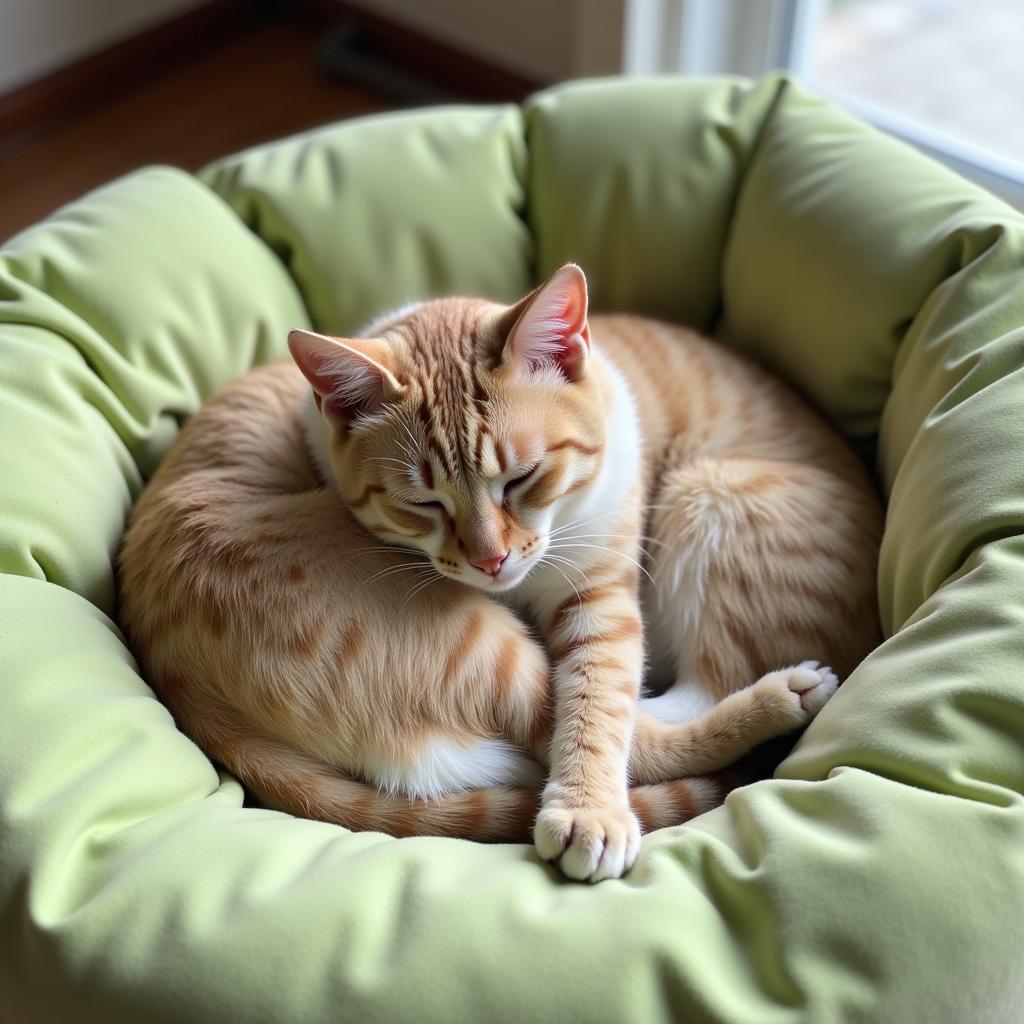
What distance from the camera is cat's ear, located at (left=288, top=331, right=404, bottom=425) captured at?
1172mm

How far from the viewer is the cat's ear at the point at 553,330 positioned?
119 cm

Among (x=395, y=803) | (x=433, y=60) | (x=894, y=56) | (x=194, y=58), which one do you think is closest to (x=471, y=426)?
(x=395, y=803)

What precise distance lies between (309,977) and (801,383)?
1128 millimetres

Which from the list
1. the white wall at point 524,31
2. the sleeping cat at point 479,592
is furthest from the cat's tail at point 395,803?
the white wall at point 524,31

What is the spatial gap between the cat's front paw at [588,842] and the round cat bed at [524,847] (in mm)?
21

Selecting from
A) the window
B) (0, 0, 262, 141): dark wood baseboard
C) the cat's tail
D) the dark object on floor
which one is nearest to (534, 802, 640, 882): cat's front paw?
the cat's tail

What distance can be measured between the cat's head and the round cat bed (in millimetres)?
335

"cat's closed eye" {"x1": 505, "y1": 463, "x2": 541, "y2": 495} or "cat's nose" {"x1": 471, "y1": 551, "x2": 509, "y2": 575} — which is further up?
"cat's closed eye" {"x1": 505, "y1": 463, "x2": 541, "y2": 495}

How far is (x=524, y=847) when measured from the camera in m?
1.17

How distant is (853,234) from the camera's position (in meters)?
1.57

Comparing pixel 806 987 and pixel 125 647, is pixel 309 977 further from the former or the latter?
pixel 125 647

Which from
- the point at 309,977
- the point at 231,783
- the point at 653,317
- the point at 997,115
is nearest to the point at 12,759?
the point at 231,783

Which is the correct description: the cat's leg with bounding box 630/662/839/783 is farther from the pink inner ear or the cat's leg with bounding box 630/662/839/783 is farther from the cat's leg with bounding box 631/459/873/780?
the pink inner ear

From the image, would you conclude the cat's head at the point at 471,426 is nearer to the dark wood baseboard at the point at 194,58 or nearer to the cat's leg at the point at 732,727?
the cat's leg at the point at 732,727
